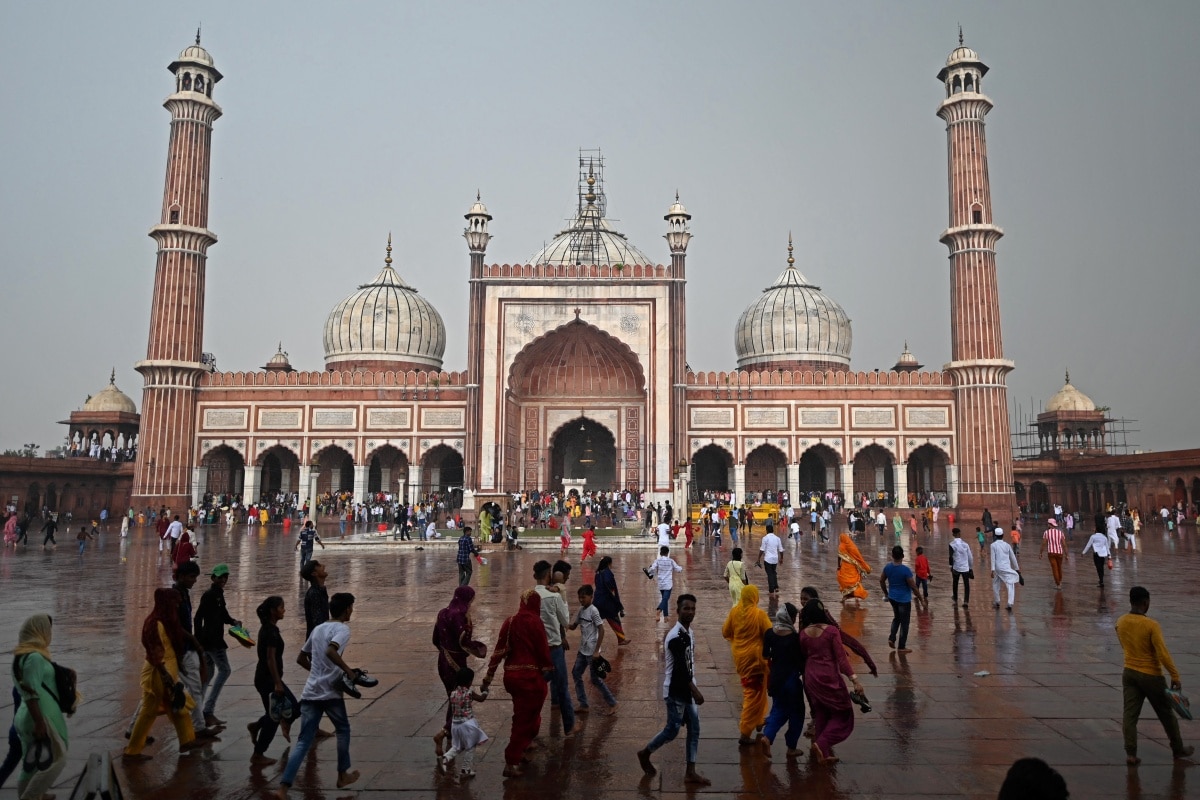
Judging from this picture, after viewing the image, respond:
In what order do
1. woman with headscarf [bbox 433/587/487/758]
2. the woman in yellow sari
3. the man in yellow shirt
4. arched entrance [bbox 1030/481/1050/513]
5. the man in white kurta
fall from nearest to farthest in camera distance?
the man in yellow shirt
woman with headscarf [bbox 433/587/487/758]
the man in white kurta
the woman in yellow sari
arched entrance [bbox 1030/481/1050/513]

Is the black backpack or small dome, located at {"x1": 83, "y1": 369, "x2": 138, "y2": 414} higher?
small dome, located at {"x1": 83, "y1": 369, "x2": 138, "y2": 414}

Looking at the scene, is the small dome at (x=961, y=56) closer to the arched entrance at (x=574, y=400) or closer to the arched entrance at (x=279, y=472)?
the arched entrance at (x=574, y=400)

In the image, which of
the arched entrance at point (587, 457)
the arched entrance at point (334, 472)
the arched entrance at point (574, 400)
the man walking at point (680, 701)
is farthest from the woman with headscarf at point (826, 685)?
the arched entrance at point (334, 472)

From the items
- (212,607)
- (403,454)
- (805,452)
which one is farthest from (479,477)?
(212,607)

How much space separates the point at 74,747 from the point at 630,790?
311 centimetres

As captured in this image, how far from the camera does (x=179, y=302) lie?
32.8 m

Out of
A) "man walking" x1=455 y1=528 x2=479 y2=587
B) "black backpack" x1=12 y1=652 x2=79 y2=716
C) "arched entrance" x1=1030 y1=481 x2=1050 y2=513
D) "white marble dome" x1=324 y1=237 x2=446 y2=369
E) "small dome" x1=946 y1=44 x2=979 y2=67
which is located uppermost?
"small dome" x1=946 y1=44 x2=979 y2=67

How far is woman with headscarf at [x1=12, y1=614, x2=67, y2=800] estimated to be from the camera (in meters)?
3.75

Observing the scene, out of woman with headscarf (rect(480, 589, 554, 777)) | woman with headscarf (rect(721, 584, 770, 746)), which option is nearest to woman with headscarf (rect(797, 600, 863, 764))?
woman with headscarf (rect(721, 584, 770, 746))

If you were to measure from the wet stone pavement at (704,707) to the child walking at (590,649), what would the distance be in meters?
0.17

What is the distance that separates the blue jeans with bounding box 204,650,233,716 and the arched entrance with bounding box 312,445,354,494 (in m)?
31.0

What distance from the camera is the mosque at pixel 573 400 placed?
32.0 metres

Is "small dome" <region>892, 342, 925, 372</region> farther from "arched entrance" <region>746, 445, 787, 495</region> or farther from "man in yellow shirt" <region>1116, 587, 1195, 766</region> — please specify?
"man in yellow shirt" <region>1116, 587, 1195, 766</region>

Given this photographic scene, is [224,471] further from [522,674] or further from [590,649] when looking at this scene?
[522,674]
